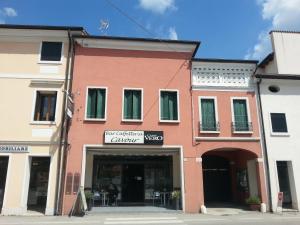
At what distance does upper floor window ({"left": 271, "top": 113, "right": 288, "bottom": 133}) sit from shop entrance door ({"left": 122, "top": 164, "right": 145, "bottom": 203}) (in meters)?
8.64

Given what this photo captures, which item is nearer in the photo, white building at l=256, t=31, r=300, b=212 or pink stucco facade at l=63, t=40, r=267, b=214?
pink stucco facade at l=63, t=40, r=267, b=214

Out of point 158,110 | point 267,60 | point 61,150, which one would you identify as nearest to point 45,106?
point 61,150

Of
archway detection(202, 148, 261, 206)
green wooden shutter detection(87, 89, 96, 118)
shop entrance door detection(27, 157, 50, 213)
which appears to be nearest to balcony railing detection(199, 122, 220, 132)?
archway detection(202, 148, 261, 206)

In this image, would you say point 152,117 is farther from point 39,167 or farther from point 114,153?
point 39,167

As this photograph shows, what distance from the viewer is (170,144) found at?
57.3 feet

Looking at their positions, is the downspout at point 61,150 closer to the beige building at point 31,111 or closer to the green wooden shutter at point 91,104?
the beige building at point 31,111

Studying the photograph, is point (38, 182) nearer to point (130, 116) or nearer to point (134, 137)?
point (134, 137)

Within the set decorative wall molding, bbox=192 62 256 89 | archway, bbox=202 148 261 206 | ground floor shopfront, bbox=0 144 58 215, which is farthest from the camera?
archway, bbox=202 148 261 206

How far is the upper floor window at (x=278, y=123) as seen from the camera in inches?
736

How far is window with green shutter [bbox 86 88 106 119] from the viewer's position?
17.5m

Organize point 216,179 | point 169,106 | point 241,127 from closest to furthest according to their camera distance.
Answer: point 169,106 < point 241,127 < point 216,179

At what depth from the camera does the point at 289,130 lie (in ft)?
61.3

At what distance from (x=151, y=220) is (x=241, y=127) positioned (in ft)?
26.4

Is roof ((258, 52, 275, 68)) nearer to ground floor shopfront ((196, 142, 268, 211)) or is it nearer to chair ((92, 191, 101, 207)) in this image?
ground floor shopfront ((196, 142, 268, 211))
